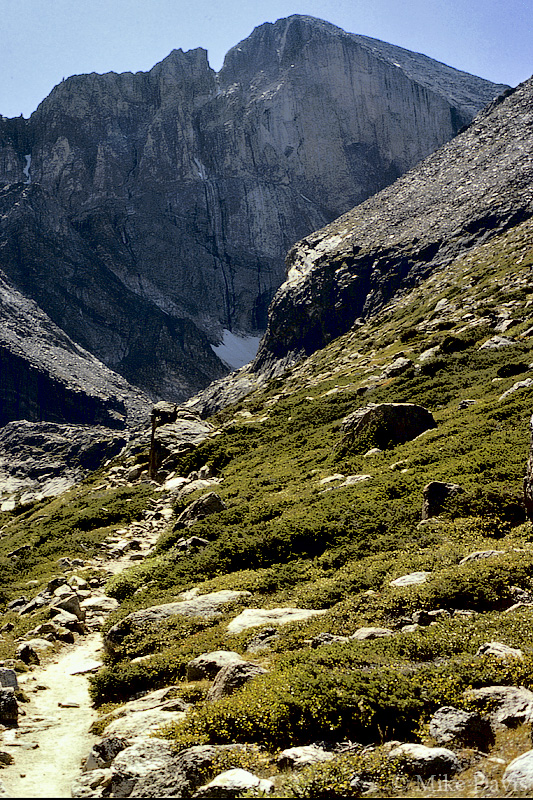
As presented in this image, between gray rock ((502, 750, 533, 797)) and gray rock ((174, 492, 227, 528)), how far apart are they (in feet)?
53.2

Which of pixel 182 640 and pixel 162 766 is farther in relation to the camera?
pixel 182 640

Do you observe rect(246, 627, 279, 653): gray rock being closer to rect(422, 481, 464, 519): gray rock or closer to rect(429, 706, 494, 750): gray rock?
rect(429, 706, 494, 750): gray rock

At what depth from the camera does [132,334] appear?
199m

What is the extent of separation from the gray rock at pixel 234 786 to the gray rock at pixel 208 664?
3.23 metres

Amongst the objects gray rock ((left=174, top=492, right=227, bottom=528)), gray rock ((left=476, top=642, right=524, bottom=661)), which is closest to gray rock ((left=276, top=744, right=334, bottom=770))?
gray rock ((left=476, top=642, right=524, bottom=661))

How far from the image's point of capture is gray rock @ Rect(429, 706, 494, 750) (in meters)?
6.53

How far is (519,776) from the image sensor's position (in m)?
5.59

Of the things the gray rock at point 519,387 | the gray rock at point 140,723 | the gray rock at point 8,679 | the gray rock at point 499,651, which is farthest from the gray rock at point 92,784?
the gray rock at point 519,387

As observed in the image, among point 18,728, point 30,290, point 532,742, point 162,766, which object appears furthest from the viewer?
point 30,290

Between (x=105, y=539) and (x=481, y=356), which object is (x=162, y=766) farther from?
(x=481, y=356)

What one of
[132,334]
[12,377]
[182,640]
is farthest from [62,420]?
[182,640]

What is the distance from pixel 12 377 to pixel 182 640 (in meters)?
159

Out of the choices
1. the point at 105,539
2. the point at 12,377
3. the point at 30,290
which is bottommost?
the point at 105,539

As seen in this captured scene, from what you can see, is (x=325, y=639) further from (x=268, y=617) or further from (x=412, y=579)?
(x=412, y=579)
